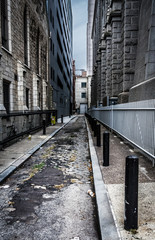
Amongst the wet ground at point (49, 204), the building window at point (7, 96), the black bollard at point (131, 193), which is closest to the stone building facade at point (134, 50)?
the wet ground at point (49, 204)

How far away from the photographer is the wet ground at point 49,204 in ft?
8.41

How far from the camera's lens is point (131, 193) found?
234 centimetres

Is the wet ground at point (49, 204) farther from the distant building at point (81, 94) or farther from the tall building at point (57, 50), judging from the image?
the distant building at point (81, 94)

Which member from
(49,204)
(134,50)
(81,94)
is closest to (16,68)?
(134,50)

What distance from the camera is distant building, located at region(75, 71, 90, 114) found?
77938 mm

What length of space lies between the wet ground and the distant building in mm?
72715

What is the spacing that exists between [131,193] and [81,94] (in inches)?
3061

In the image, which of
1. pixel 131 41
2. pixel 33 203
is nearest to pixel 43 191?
pixel 33 203

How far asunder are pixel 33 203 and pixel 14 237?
0.94m

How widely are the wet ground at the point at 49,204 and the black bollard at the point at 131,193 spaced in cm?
49

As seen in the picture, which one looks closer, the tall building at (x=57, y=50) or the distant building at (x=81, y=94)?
the tall building at (x=57, y=50)

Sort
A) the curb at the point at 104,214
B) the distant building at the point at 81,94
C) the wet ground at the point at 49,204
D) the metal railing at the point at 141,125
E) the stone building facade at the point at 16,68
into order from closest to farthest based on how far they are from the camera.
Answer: the curb at the point at 104,214
the wet ground at the point at 49,204
the metal railing at the point at 141,125
the stone building facade at the point at 16,68
the distant building at the point at 81,94

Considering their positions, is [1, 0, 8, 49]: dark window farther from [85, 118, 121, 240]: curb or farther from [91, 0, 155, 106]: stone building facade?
[85, 118, 121, 240]: curb

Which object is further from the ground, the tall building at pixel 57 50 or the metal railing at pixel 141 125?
the tall building at pixel 57 50
